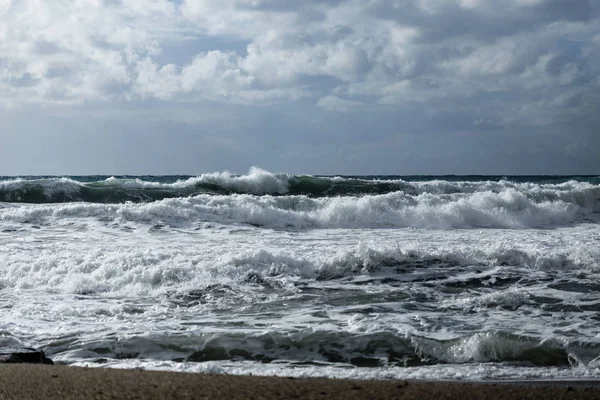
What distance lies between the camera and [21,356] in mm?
4613

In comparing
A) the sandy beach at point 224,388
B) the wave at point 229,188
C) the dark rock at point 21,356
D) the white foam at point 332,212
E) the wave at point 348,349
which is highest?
the wave at point 229,188

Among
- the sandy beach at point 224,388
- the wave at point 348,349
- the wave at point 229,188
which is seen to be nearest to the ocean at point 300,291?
the wave at point 348,349

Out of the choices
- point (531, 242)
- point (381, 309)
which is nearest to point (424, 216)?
point (531, 242)

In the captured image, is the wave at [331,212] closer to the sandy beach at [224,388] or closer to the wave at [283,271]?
the wave at [283,271]

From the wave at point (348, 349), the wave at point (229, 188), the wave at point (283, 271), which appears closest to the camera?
the wave at point (348, 349)

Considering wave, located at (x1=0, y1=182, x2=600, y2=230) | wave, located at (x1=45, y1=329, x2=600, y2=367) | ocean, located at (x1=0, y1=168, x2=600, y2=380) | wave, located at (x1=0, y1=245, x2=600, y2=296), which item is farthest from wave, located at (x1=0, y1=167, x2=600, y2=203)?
wave, located at (x1=45, y1=329, x2=600, y2=367)

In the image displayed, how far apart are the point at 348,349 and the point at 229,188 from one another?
57.5ft

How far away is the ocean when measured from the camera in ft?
17.2

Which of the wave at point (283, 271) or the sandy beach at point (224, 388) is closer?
the sandy beach at point (224, 388)

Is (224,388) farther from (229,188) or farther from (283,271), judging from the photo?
(229,188)

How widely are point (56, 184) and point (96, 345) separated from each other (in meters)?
15.9

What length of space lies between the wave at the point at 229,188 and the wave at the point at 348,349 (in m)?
14.6

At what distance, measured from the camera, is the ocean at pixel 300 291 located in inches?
206

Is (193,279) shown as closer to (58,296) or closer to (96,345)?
(58,296)
